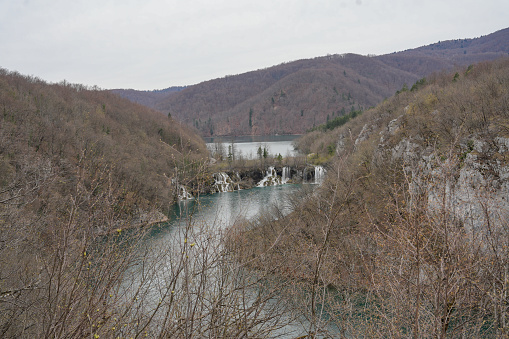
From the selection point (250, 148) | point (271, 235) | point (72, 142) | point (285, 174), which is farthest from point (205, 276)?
point (250, 148)

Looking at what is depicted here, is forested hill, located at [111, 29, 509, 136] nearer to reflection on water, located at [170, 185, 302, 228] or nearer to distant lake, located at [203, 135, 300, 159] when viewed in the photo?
distant lake, located at [203, 135, 300, 159]

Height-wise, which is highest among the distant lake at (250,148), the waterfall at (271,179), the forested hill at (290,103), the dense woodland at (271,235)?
the forested hill at (290,103)

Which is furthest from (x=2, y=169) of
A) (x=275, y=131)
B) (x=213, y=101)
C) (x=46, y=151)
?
(x=213, y=101)

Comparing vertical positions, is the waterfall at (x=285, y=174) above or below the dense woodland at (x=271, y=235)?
below

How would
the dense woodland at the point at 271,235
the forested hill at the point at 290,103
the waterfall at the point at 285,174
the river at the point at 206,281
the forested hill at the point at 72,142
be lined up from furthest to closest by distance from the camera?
the forested hill at the point at 290,103 → the waterfall at the point at 285,174 → the forested hill at the point at 72,142 → the dense woodland at the point at 271,235 → the river at the point at 206,281

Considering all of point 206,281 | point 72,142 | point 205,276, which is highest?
point 72,142

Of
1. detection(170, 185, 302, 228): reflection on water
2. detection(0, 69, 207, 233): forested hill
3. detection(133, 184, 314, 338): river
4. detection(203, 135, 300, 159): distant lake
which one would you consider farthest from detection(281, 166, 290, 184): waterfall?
detection(133, 184, 314, 338): river

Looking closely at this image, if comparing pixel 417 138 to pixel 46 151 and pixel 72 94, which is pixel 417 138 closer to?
pixel 46 151

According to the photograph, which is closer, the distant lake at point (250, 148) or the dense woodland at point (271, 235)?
the dense woodland at point (271, 235)

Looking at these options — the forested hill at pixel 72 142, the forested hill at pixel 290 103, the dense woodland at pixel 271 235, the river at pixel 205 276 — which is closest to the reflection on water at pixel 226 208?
the river at pixel 205 276

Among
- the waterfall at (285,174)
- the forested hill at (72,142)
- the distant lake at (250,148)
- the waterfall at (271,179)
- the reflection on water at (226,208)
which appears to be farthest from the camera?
the distant lake at (250,148)

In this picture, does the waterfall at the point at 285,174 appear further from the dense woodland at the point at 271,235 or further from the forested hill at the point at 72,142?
the forested hill at the point at 72,142

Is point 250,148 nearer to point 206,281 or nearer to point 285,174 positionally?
point 285,174
